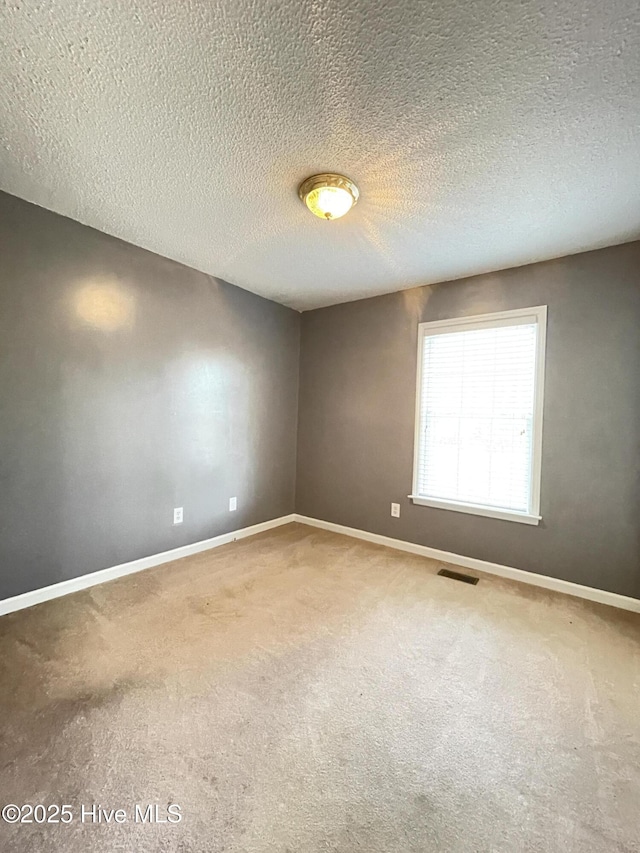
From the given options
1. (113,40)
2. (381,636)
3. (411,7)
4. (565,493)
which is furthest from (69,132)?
(565,493)

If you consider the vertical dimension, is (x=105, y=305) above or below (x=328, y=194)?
below

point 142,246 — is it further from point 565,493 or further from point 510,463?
point 565,493

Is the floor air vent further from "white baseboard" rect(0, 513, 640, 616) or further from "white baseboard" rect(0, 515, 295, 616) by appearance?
"white baseboard" rect(0, 515, 295, 616)

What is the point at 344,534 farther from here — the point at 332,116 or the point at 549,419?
the point at 332,116

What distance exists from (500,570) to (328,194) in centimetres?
293

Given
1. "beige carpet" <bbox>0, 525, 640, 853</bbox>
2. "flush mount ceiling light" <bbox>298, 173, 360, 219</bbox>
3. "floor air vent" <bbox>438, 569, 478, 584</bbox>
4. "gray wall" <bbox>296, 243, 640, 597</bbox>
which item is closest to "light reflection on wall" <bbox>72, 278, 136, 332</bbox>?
"flush mount ceiling light" <bbox>298, 173, 360, 219</bbox>

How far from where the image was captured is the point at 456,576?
283 centimetres

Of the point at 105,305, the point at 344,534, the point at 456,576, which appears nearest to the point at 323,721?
the point at 456,576

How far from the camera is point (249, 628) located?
2.05m

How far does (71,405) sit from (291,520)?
2.53m

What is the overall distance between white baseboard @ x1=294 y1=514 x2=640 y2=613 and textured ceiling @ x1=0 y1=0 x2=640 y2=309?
241 cm

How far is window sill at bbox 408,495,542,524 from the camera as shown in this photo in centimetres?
275

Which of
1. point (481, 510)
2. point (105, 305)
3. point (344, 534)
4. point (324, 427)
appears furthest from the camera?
point (324, 427)

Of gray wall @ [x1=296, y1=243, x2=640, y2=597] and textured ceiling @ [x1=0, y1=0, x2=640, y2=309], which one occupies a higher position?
textured ceiling @ [x1=0, y1=0, x2=640, y2=309]
